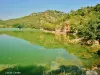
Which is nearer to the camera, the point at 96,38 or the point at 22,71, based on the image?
the point at 22,71

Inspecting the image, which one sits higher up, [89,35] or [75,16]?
[75,16]

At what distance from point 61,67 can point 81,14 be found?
2932 inches

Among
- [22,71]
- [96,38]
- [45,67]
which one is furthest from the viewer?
[96,38]

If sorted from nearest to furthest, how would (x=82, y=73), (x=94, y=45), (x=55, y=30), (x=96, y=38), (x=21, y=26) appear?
(x=82, y=73)
(x=94, y=45)
(x=96, y=38)
(x=55, y=30)
(x=21, y=26)

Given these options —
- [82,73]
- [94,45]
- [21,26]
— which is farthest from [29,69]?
[21,26]

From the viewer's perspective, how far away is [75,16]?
299ft

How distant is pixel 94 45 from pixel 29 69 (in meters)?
20.9

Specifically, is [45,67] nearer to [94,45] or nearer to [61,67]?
[61,67]

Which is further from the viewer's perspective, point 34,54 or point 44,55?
point 34,54

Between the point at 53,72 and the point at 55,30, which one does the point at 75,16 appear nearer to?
the point at 55,30

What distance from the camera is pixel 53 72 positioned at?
1962 centimetres

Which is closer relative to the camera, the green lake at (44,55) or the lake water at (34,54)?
the green lake at (44,55)

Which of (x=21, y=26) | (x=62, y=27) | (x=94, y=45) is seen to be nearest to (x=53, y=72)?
(x=94, y=45)

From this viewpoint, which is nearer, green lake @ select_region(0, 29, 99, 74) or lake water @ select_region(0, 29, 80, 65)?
green lake @ select_region(0, 29, 99, 74)
